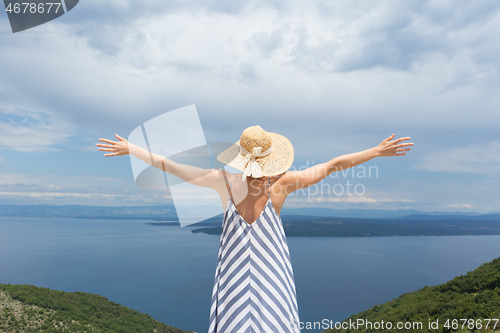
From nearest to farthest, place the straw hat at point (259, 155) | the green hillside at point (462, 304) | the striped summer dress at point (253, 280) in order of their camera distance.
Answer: the striped summer dress at point (253, 280) → the straw hat at point (259, 155) → the green hillside at point (462, 304)

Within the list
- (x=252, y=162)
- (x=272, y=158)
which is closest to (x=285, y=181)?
(x=272, y=158)

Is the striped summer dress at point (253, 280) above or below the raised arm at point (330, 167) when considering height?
below

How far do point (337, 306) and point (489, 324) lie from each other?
258ft

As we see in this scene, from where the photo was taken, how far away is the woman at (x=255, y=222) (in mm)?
2803

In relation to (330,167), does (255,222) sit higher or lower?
lower

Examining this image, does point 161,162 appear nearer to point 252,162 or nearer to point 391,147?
point 252,162

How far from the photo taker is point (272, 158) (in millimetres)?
3014

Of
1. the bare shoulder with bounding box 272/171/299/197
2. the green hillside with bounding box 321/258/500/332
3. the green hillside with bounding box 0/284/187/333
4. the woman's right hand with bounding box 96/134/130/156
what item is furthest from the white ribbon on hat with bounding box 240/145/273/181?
the green hillside with bounding box 0/284/187/333

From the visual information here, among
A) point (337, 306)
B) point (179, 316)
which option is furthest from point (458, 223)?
point (179, 316)

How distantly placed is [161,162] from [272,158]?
0.86 meters

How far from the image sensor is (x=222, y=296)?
9.32 ft

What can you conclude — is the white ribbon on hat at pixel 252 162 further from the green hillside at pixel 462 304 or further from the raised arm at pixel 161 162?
the green hillside at pixel 462 304

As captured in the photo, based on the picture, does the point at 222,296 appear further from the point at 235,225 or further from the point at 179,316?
the point at 179,316

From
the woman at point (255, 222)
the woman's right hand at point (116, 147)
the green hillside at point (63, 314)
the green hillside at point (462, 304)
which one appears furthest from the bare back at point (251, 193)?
the green hillside at point (63, 314)
